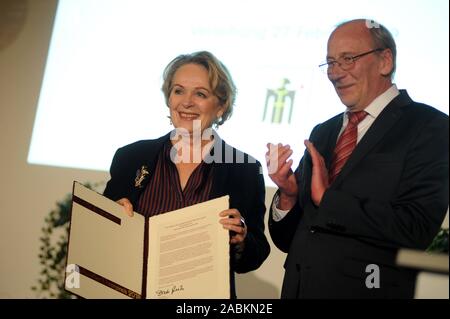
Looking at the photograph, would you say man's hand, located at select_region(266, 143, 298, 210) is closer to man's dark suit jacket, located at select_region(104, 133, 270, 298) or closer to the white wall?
man's dark suit jacket, located at select_region(104, 133, 270, 298)

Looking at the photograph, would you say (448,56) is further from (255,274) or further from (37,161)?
(37,161)

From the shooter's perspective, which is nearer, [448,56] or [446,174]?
[446,174]

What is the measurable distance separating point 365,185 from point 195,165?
2.35 ft

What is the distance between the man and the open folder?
0.25 metres

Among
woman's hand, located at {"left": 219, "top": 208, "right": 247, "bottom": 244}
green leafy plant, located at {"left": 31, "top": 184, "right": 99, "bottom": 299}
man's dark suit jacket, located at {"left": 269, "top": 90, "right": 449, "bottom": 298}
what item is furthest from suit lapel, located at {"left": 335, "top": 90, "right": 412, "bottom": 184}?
green leafy plant, located at {"left": 31, "top": 184, "right": 99, "bottom": 299}

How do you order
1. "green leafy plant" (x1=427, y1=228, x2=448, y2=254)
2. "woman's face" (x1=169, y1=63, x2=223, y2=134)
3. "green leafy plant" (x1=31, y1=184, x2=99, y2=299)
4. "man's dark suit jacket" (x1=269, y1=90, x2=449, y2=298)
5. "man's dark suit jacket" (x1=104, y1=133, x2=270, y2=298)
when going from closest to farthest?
Answer: "man's dark suit jacket" (x1=269, y1=90, x2=449, y2=298), "man's dark suit jacket" (x1=104, y1=133, x2=270, y2=298), "woman's face" (x1=169, y1=63, x2=223, y2=134), "green leafy plant" (x1=427, y1=228, x2=448, y2=254), "green leafy plant" (x1=31, y1=184, x2=99, y2=299)

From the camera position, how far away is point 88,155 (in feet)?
11.6

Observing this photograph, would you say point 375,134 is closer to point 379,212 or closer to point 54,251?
point 379,212

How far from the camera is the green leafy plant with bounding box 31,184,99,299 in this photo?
3773mm

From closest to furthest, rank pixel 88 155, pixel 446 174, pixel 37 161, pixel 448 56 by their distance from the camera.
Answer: pixel 446 174
pixel 448 56
pixel 88 155
pixel 37 161

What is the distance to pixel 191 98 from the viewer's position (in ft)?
8.08

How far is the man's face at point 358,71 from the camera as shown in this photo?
2166 mm
